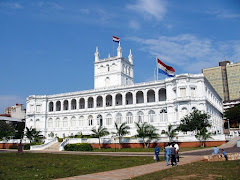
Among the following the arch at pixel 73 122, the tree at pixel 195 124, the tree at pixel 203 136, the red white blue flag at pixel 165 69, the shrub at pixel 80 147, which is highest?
the red white blue flag at pixel 165 69

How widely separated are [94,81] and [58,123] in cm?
1616

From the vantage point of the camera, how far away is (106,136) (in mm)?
56469

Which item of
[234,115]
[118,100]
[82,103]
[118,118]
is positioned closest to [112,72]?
[118,100]

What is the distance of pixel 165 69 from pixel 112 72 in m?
20.4

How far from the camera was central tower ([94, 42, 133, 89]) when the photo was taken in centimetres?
7612

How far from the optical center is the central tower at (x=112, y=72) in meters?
76.1

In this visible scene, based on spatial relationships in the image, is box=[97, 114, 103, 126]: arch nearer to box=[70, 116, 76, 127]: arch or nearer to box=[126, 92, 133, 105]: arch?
box=[70, 116, 76, 127]: arch

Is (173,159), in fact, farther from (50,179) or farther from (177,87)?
(177,87)

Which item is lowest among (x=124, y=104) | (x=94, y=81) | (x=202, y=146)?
(x=202, y=146)

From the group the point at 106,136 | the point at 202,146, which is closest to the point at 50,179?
the point at 202,146

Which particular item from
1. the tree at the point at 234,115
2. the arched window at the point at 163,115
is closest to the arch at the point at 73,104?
the arched window at the point at 163,115

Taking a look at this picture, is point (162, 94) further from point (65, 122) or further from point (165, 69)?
point (65, 122)

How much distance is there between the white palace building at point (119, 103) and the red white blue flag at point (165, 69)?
163 centimetres

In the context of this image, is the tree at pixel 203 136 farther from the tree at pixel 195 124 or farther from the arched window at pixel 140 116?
the arched window at pixel 140 116
